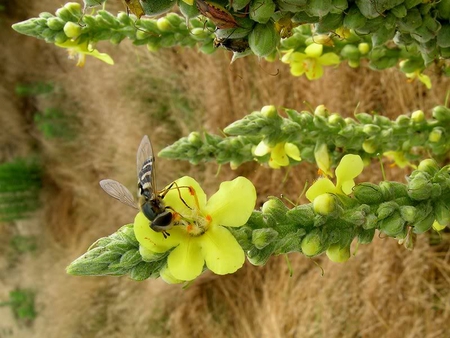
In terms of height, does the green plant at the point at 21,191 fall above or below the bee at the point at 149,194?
below

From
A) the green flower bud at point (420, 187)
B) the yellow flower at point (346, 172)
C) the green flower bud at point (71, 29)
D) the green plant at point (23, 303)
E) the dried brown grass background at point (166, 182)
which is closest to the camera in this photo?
the green flower bud at point (420, 187)

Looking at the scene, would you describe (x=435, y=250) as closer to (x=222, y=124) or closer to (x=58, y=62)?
(x=222, y=124)

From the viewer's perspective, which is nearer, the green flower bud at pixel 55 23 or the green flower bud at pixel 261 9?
the green flower bud at pixel 261 9

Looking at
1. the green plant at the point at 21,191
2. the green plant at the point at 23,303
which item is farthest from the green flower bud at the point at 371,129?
the green plant at the point at 23,303

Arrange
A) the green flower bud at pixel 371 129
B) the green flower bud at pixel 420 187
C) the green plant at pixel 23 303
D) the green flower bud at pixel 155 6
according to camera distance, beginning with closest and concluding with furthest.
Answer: the green flower bud at pixel 155 6 < the green flower bud at pixel 420 187 < the green flower bud at pixel 371 129 < the green plant at pixel 23 303

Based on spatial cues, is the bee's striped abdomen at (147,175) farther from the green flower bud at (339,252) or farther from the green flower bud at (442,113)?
the green flower bud at (442,113)

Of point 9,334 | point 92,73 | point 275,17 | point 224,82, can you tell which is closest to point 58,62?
point 92,73
